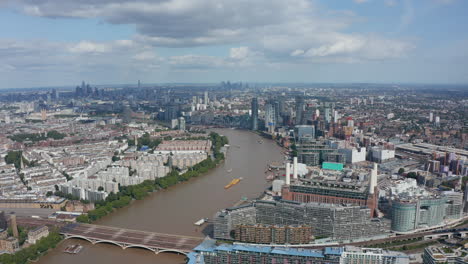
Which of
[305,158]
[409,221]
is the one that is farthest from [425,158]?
[409,221]

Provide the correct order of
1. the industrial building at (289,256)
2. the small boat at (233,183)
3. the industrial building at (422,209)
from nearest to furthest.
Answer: the industrial building at (289,256) < the industrial building at (422,209) < the small boat at (233,183)

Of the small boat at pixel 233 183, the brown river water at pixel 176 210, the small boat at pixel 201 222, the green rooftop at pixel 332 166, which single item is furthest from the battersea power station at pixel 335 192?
the green rooftop at pixel 332 166

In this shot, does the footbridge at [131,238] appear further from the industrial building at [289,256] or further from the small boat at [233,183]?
the small boat at [233,183]

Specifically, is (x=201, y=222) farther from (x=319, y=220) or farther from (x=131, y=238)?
(x=319, y=220)

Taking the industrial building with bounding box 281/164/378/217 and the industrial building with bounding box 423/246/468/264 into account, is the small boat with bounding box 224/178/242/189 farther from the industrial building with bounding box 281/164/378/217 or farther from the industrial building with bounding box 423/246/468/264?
the industrial building with bounding box 423/246/468/264

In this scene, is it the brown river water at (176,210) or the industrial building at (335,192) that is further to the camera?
the industrial building at (335,192)

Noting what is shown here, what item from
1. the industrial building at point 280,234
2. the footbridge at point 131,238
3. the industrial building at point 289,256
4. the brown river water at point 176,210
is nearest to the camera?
the industrial building at point 289,256

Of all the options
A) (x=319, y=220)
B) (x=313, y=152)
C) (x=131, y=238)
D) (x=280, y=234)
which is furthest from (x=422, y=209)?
(x=131, y=238)

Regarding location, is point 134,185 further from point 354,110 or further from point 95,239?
point 354,110
